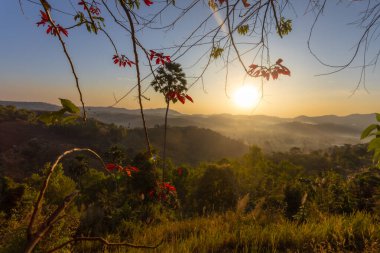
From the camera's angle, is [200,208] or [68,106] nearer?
[68,106]

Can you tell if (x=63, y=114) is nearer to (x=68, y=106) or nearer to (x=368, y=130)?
(x=68, y=106)

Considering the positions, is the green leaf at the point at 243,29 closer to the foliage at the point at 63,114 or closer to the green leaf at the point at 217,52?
the green leaf at the point at 217,52

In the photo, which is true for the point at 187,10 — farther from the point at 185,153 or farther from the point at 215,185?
the point at 185,153

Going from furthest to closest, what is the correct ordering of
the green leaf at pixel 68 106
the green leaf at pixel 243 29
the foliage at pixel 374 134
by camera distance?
the green leaf at pixel 243 29
the foliage at pixel 374 134
the green leaf at pixel 68 106

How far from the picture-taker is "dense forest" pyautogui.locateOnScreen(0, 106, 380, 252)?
180 inches

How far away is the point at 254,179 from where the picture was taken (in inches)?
908

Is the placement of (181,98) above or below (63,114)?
above

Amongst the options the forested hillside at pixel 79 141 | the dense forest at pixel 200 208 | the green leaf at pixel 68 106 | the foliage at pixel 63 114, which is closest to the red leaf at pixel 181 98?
the dense forest at pixel 200 208

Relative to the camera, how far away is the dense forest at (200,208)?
457cm

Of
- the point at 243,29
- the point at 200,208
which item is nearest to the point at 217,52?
the point at 243,29

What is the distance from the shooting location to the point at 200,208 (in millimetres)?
17953

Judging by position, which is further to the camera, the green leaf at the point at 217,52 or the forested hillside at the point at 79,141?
the forested hillside at the point at 79,141

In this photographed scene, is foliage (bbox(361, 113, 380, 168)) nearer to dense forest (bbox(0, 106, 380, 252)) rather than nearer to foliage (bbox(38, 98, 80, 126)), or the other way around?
dense forest (bbox(0, 106, 380, 252))

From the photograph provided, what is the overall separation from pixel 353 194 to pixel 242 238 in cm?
633
